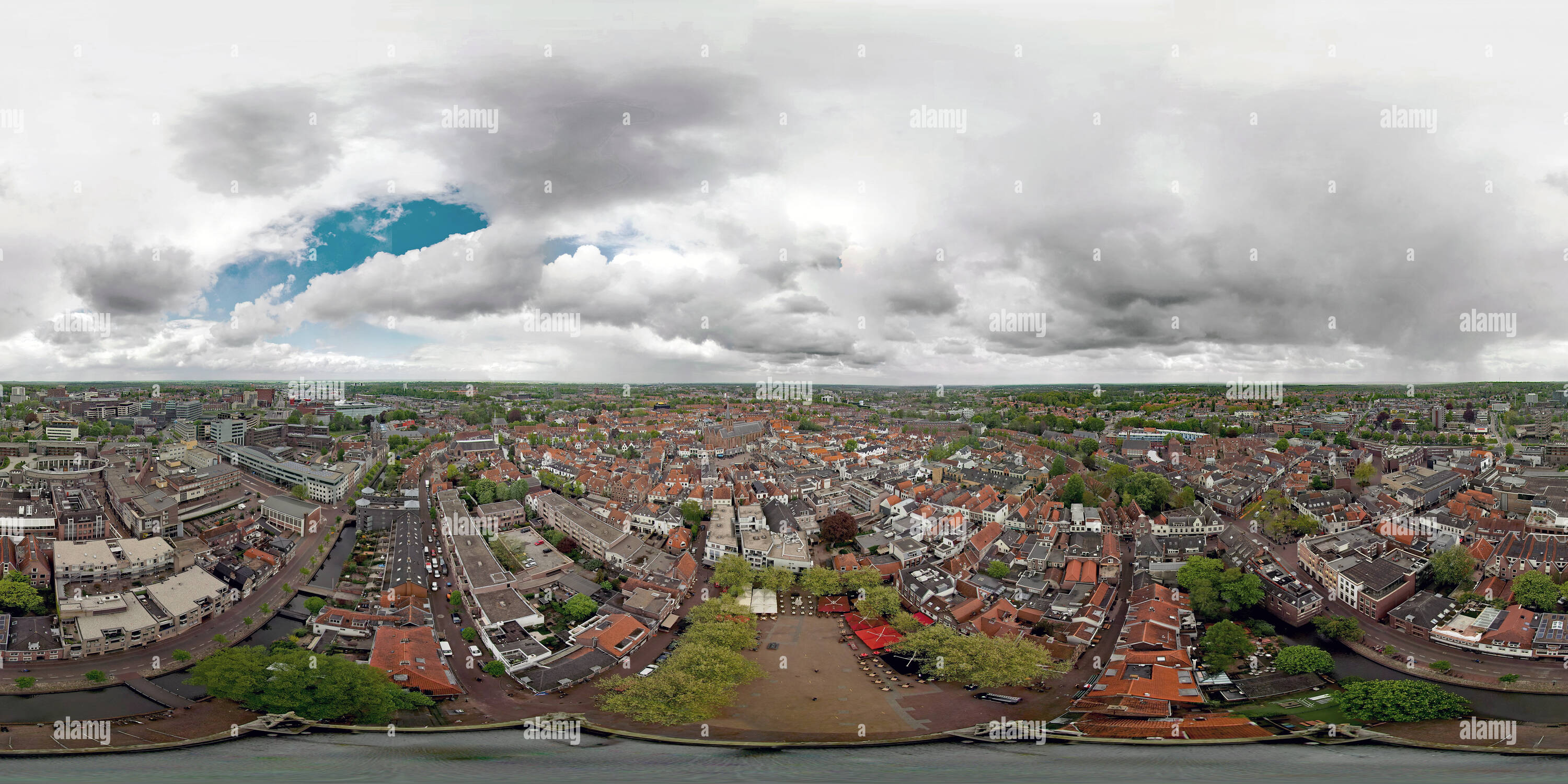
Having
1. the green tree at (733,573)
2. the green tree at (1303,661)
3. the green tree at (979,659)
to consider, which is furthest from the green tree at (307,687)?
the green tree at (1303,661)

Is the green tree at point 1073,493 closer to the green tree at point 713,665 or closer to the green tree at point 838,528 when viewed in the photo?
the green tree at point 838,528

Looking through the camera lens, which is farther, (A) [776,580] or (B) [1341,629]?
(A) [776,580]
